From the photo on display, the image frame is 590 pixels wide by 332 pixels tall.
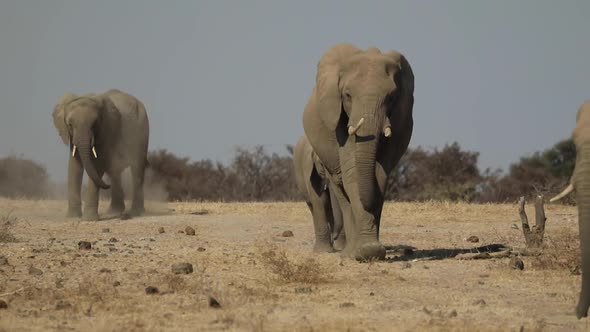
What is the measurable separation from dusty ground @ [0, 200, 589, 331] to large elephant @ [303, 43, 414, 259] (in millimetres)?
593

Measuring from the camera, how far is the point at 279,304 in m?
9.98

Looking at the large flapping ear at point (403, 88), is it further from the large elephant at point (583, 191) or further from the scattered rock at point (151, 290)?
the large elephant at point (583, 191)

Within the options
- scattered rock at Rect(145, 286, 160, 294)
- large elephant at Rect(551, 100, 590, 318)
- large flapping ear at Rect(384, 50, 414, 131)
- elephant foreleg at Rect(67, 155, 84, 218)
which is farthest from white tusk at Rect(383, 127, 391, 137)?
elephant foreleg at Rect(67, 155, 84, 218)

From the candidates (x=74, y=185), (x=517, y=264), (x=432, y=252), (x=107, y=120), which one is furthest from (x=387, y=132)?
(x=107, y=120)

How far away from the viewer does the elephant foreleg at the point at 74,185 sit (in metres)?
23.8

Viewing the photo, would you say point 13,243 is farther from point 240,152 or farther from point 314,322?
point 240,152

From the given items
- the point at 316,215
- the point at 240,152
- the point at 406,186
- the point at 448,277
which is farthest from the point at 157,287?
the point at 240,152

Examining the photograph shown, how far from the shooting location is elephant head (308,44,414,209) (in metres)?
13.4

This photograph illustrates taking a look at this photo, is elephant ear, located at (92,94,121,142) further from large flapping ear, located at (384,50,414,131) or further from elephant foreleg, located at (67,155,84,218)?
large flapping ear, located at (384,50,414,131)

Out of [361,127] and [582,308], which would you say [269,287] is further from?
[582,308]

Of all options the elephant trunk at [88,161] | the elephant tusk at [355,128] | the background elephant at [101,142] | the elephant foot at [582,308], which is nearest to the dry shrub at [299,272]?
the elephant tusk at [355,128]

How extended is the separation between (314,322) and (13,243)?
754 cm

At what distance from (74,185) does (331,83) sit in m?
10.9

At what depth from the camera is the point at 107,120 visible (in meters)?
24.5
